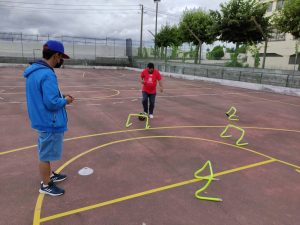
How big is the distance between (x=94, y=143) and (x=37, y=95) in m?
3.47

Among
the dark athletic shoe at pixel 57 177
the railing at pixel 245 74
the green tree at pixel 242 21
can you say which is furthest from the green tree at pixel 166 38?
the dark athletic shoe at pixel 57 177

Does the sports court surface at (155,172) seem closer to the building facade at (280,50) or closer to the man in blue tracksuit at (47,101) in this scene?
the man in blue tracksuit at (47,101)

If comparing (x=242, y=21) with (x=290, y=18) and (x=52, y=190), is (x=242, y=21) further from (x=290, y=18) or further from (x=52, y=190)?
(x=52, y=190)

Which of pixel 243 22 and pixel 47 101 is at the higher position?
pixel 243 22

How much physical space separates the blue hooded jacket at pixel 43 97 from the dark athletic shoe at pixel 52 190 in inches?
43.6

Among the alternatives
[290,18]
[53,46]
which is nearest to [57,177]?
[53,46]

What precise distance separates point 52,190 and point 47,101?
1635mm

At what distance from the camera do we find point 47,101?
11.6ft

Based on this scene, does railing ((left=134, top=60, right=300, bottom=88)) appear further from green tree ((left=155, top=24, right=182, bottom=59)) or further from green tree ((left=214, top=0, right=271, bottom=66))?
green tree ((left=155, top=24, right=182, bottom=59))

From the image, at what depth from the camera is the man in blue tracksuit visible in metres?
3.53

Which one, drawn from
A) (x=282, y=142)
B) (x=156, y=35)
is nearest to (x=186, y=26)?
(x=156, y=35)

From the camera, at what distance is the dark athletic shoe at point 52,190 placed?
427 centimetres

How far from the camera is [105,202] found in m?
4.17

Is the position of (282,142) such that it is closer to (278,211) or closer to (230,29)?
(278,211)
